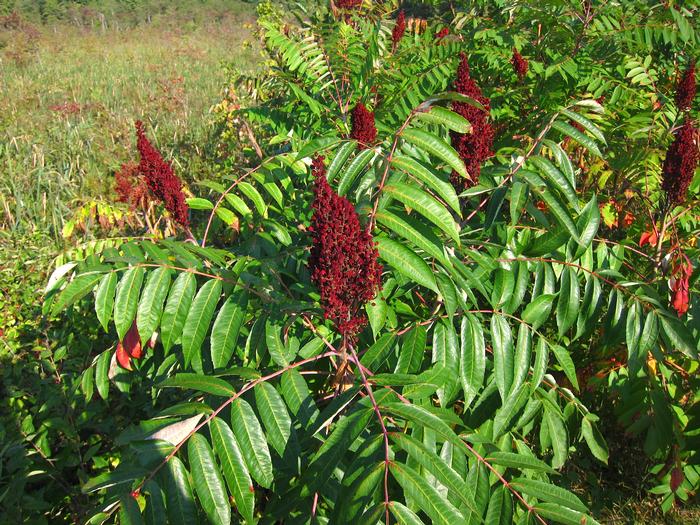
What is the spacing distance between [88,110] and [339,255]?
9.53m

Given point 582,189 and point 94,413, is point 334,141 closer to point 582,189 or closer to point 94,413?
point 94,413

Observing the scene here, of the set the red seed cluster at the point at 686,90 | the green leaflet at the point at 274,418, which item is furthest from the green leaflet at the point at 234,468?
the red seed cluster at the point at 686,90

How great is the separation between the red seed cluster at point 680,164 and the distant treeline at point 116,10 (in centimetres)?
2379

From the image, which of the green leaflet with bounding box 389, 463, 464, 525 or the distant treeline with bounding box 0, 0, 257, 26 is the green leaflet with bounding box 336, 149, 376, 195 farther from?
the distant treeline with bounding box 0, 0, 257, 26

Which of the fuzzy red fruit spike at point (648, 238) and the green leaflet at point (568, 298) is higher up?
the green leaflet at point (568, 298)

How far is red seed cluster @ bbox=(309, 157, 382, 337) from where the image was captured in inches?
63.4

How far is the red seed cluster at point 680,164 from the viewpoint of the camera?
8.41ft

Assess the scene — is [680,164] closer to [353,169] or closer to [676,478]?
[676,478]

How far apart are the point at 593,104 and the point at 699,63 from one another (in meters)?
3.00

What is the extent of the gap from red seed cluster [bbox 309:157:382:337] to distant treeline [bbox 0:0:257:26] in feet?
78.3

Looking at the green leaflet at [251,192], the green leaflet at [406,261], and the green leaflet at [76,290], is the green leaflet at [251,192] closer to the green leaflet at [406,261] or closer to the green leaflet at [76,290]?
the green leaflet at [76,290]

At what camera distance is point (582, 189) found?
418 centimetres

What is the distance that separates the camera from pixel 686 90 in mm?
3293

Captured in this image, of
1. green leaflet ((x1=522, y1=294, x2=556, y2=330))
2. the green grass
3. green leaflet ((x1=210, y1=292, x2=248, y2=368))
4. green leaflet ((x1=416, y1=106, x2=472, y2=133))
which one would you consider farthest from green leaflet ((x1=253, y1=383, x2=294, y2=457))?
the green grass
